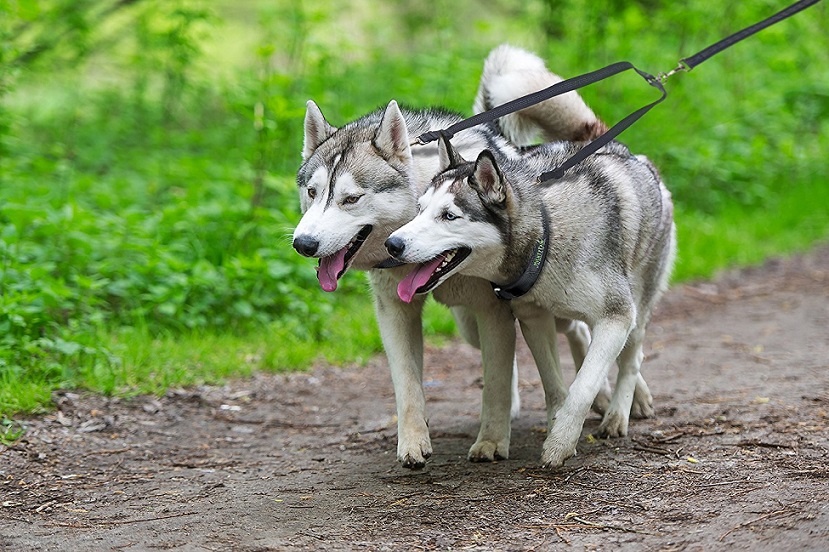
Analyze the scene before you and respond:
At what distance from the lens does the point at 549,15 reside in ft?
34.4

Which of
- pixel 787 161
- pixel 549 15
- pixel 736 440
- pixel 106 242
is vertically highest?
pixel 549 15

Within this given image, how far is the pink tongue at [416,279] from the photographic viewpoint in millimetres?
3859

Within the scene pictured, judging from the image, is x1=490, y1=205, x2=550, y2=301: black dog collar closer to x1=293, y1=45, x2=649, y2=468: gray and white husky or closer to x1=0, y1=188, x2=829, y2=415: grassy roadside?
x1=293, y1=45, x2=649, y2=468: gray and white husky

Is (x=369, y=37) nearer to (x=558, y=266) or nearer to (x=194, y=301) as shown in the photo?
(x=194, y=301)

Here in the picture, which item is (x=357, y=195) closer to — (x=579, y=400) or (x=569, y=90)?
(x=569, y=90)

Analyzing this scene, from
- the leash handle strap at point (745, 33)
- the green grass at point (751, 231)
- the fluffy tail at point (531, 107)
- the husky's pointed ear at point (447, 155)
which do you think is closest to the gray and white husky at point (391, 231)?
the husky's pointed ear at point (447, 155)

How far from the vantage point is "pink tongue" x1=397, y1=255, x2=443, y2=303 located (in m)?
3.86

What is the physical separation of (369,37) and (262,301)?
23.0ft

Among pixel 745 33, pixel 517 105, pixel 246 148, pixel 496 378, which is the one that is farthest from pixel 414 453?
pixel 246 148

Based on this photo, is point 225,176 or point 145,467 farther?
point 225,176

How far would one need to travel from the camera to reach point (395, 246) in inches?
147

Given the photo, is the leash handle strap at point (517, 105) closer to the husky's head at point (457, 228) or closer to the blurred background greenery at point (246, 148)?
the husky's head at point (457, 228)

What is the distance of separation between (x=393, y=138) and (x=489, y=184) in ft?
1.84

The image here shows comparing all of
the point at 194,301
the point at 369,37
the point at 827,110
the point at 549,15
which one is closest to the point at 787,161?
Answer: the point at 827,110
